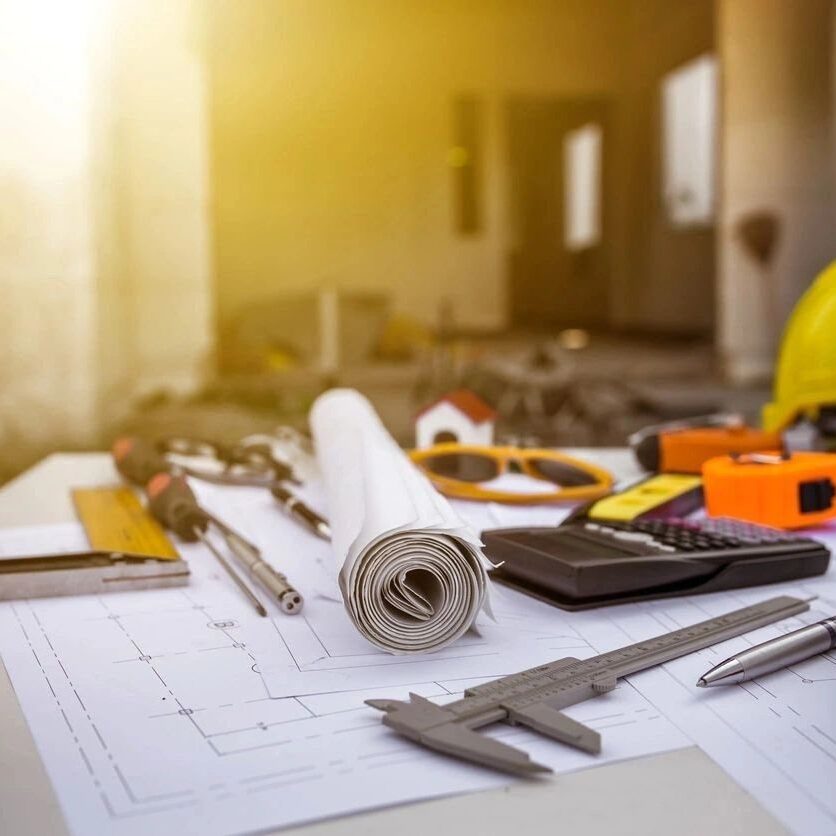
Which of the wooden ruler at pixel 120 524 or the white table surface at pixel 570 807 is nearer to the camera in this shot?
the white table surface at pixel 570 807

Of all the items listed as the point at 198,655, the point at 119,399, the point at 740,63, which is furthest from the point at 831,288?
the point at 740,63

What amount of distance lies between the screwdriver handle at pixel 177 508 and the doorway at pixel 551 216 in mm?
8656

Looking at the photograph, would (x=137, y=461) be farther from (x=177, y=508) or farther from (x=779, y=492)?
(x=779, y=492)

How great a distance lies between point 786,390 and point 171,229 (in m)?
4.13

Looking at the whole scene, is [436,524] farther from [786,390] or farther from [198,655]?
[786,390]

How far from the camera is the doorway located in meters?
9.57

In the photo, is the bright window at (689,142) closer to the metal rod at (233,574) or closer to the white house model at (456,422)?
the white house model at (456,422)

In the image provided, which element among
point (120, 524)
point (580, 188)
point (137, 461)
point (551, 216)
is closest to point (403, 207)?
point (551, 216)

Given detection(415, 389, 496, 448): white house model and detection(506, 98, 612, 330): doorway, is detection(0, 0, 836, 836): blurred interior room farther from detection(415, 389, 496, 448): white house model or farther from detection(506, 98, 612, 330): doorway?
detection(506, 98, 612, 330): doorway

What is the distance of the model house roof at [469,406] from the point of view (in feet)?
3.47

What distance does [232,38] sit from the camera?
7.47 m

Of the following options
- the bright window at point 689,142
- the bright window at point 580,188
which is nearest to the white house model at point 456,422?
the bright window at point 689,142

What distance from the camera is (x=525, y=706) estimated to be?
43 centimetres

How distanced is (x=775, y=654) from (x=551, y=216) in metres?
9.63
